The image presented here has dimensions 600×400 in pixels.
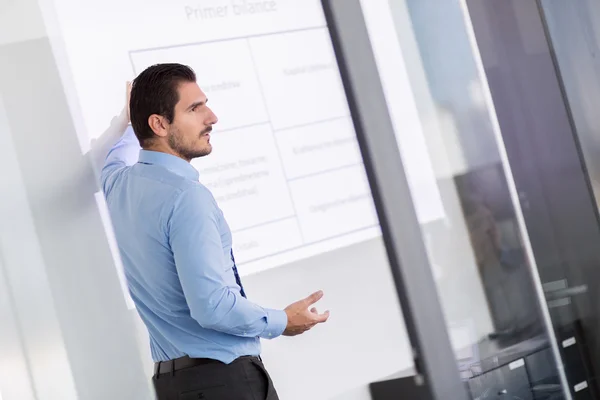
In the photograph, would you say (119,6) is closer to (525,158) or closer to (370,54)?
(370,54)

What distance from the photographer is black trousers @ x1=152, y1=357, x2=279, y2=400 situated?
261 centimetres

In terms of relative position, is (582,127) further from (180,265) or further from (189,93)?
(180,265)

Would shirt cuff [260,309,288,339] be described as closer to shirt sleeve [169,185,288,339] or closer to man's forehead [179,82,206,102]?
shirt sleeve [169,185,288,339]

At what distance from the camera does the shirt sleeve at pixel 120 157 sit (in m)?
2.83

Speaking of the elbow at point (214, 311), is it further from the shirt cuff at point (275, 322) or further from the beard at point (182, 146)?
the beard at point (182, 146)

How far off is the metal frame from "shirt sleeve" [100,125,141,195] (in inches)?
32.3

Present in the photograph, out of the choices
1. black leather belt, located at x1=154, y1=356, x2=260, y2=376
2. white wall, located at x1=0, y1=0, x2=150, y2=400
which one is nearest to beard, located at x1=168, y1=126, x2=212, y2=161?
white wall, located at x1=0, y1=0, x2=150, y2=400

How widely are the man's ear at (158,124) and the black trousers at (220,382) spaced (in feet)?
2.16

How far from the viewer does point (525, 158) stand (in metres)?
3.41

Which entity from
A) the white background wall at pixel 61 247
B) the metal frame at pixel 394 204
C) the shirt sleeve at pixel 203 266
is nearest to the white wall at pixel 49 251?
the white background wall at pixel 61 247

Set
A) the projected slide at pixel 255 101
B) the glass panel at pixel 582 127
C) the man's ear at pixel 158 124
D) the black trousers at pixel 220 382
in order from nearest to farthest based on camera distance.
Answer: the black trousers at pixel 220 382 < the man's ear at pixel 158 124 < the projected slide at pixel 255 101 < the glass panel at pixel 582 127

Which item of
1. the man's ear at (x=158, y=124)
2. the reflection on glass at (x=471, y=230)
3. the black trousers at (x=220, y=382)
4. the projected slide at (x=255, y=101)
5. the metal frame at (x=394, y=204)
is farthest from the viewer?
the projected slide at (x=255, y=101)

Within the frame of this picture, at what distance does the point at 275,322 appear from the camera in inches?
104

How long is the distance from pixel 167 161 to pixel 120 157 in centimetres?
26
